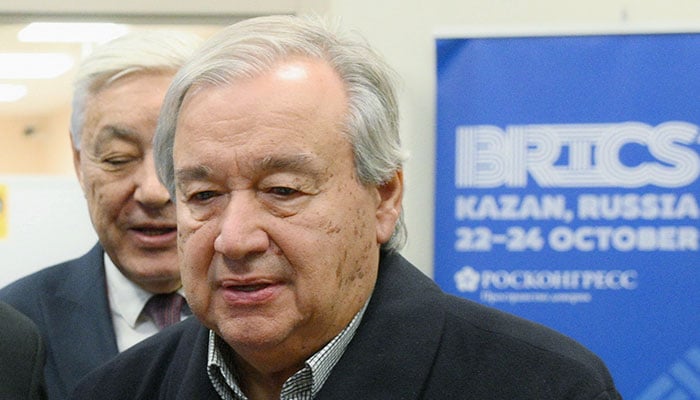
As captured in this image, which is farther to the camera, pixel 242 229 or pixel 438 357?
pixel 438 357

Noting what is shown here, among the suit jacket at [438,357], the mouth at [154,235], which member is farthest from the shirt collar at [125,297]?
the suit jacket at [438,357]

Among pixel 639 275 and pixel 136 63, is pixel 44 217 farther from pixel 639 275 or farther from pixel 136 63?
pixel 639 275

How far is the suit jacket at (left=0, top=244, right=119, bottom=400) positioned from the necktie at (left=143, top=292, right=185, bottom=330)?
97 millimetres

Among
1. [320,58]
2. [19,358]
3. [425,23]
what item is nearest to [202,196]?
[320,58]

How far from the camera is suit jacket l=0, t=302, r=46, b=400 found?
2174mm

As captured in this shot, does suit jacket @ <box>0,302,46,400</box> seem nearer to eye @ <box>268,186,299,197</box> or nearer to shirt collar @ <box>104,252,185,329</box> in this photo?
shirt collar @ <box>104,252,185,329</box>

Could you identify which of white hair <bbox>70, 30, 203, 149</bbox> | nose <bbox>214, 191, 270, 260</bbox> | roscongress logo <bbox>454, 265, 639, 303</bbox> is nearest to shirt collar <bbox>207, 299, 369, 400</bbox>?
nose <bbox>214, 191, 270, 260</bbox>

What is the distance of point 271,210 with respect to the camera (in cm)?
178

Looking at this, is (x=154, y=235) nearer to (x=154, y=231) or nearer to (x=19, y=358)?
(x=154, y=231)

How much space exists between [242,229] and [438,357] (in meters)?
0.40

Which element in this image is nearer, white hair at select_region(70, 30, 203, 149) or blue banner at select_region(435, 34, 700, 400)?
white hair at select_region(70, 30, 203, 149)

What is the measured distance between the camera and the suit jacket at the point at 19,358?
7.13ft

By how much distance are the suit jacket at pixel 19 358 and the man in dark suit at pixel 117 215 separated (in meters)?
0.25

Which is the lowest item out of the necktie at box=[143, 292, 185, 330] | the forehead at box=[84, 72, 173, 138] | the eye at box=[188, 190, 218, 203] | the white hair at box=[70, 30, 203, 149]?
the necktie at box=[143, 292, 185, 330]
